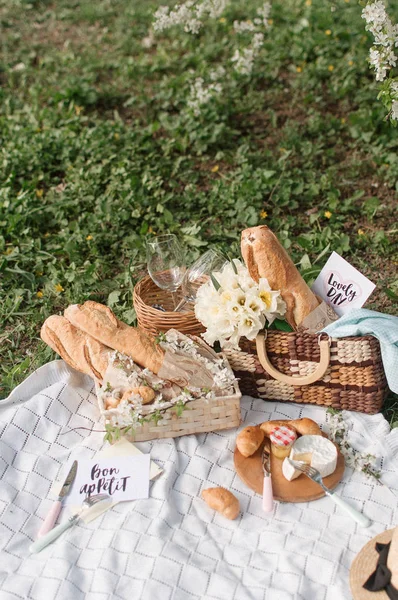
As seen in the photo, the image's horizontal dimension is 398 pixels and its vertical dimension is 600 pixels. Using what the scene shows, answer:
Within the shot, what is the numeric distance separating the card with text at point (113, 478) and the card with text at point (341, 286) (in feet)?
3.41

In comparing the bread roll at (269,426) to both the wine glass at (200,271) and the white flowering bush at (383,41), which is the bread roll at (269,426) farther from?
the white flowering bush at (383,41)

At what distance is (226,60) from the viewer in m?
5.89

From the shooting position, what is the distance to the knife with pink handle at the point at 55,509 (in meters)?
2.28

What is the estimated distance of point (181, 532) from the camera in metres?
2.26

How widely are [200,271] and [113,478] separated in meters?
0.98

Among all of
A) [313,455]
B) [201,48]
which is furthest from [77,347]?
[201,48]

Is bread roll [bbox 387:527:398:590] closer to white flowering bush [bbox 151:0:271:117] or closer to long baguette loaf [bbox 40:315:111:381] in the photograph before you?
long baguette loaf [bbox 40:315:111:381]

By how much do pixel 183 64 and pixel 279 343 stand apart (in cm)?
397

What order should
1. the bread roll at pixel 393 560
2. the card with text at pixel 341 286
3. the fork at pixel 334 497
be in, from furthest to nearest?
the card with text at pixel 341 286 → the fork at pixel 334 497 → the bread roll at pixel 393 560

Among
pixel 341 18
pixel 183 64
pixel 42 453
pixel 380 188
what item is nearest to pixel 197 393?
pixel 42 453

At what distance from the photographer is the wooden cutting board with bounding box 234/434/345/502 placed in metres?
2.30

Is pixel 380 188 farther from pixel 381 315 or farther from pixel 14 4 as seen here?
pixel 14 4

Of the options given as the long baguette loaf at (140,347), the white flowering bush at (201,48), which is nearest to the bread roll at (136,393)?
the long baguette loaf at (140,347)

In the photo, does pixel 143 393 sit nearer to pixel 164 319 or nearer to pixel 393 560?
pixel 164 319
